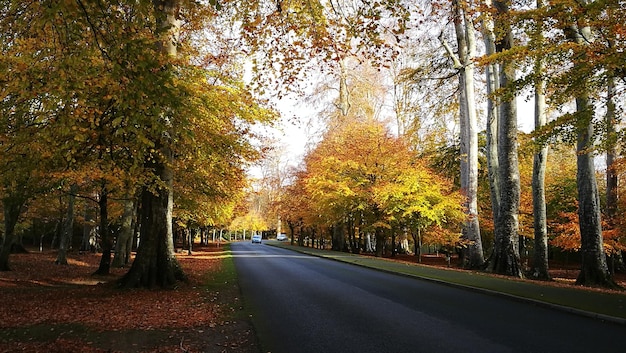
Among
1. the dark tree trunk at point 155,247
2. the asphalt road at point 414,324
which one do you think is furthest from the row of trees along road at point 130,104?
the asphalt road at point 414,324

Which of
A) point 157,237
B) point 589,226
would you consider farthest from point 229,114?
point 589,226

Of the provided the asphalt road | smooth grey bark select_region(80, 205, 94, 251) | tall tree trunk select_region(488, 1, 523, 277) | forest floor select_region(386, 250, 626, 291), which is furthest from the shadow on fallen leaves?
smooth grey bark select_region(80, 205, 94, 251)

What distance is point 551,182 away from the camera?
32.5 m

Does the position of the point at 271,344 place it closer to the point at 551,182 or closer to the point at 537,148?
the point at 537,148

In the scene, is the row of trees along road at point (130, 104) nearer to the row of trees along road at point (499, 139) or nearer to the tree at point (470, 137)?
the row of trees along road at point (499, 139)

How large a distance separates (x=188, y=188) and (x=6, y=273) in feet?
25.4

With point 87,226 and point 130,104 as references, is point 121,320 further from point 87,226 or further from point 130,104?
point 87,226

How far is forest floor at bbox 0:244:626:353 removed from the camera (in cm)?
625

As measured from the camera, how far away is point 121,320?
802cm

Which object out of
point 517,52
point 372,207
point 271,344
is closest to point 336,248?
point 372,207

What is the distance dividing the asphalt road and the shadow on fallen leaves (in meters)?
0.74

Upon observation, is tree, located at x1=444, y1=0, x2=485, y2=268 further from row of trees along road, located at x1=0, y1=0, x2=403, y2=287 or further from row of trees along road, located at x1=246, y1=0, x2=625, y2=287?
row of trees along road, located at x1=0, y1=0, x2=403, y2=287

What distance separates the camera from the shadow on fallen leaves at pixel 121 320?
625 cm

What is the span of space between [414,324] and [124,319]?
557 cm
